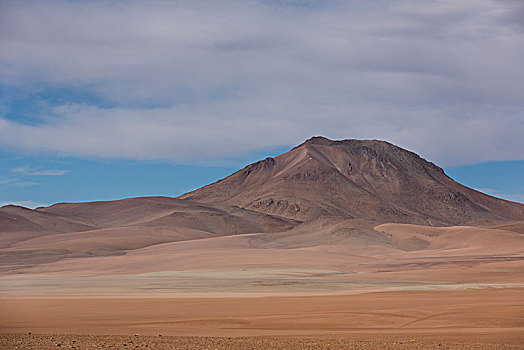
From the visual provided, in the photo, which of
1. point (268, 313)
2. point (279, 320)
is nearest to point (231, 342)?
point (279, 320)

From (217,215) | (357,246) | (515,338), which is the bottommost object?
(515,338)

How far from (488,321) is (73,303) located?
16.0m

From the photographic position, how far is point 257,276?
50.2 meters

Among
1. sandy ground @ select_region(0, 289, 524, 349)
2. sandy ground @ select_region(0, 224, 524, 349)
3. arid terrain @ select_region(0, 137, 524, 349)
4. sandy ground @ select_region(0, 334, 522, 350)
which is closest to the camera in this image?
sandy ground @ select_region(0, 334, 522, 350)

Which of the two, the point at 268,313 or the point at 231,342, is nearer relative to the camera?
the point at 231,342

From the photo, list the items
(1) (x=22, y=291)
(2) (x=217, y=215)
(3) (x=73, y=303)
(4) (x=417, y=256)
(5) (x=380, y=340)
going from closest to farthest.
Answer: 1. (5) (x=380, y=340)
2. (3) (x=73, y=303)
3. (1) (x=22, y=291)
4. (4) (x=417, y=256)
5. (2) (x=217, y=215)

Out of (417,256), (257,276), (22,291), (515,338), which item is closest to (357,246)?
(417,256)

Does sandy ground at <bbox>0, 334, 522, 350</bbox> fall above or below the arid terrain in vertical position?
below

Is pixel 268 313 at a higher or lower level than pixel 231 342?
higher

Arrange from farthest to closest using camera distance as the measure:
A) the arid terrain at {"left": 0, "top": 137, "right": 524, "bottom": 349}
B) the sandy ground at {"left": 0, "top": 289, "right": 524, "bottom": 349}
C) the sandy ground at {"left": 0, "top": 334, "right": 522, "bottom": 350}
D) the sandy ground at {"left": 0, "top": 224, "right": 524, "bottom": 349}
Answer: the arid terrain at {"left": 0, "top": 137, "right": 524, "bottom": 349} < the sandy ground at {"left": 0, "top": 224, "right": 524, "bottom": 349} < the sandy ground at {"left": 0, "top": 289, "right": 524, "bottom": 349} < the sandy ground at {"left": 0, "top": 334, "right": 522, "bottom": 350}

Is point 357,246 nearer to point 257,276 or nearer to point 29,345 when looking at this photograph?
point 257,276

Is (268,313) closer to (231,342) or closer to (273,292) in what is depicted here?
(231,342)

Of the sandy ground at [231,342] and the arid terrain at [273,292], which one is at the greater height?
the arid terrain at [273,292]

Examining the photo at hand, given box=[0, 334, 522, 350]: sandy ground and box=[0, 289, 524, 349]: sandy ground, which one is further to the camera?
box=[0, 289, 524, 349]: sandy ground
